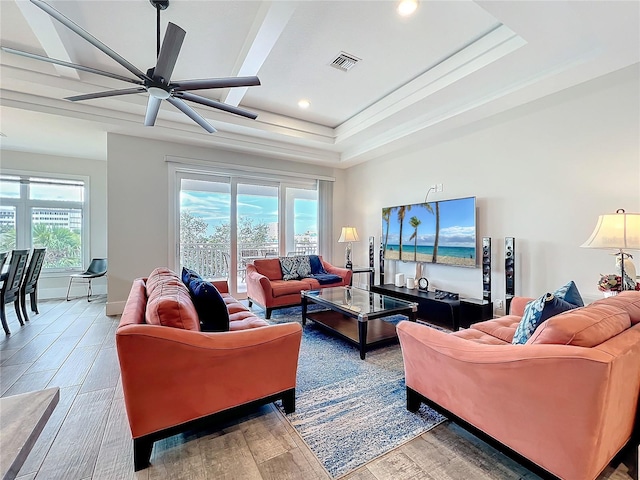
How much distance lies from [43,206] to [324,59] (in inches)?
229

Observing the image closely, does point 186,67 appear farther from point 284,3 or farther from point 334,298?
point 334,298

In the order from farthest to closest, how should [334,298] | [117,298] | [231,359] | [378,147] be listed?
1. [378,147]
2. [117,298]
3. [334,298]
4. [231,359]

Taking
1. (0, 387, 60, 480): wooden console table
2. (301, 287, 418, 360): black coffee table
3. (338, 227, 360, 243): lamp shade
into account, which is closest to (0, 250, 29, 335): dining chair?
(301, 287, 418, 360): black coffee table

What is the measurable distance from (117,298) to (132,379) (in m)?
3.59

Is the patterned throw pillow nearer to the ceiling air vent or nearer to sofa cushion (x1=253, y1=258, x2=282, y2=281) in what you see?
sofa cushion (x1=253, y1=258, x2=282, y2=281)

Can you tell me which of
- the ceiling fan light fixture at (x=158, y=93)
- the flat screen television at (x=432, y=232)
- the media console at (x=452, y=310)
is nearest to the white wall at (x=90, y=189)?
the ceiling fan light fixture at (x=158, y=93)

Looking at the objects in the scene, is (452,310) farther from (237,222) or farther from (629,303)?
(237,222)

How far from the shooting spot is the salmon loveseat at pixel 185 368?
143 centimetres

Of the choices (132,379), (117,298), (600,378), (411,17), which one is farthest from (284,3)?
(117,298)

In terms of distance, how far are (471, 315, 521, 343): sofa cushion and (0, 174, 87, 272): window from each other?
6.91 meters

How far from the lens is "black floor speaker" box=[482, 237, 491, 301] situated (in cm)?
358

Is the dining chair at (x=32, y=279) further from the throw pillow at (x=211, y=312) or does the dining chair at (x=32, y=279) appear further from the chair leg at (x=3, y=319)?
the throw pillow at (x=211, y=312)

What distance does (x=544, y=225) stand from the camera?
131 inches

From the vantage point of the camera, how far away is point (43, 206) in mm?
5410
